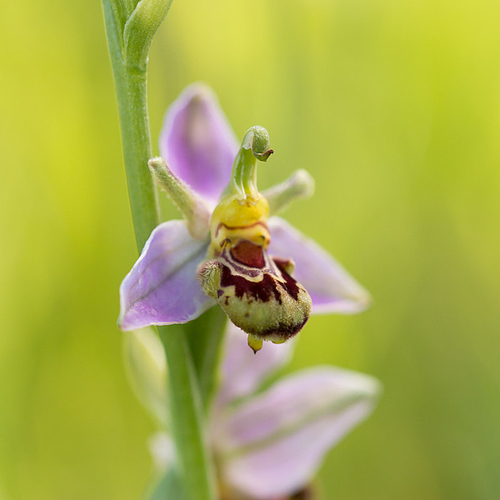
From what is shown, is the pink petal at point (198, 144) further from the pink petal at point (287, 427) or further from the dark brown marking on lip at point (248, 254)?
the pink petal at point (287, 427)

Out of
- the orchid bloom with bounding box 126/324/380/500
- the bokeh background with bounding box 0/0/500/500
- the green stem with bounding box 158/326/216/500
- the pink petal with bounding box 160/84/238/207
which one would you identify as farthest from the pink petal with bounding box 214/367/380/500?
the bokeh background with bounding box 0/0/500/500

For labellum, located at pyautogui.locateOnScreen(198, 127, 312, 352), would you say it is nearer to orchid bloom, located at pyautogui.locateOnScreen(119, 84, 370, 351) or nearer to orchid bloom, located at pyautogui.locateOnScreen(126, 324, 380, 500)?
orchid bloom, located at pyautogui.locateOnScreen(119, 84, 370, 351)

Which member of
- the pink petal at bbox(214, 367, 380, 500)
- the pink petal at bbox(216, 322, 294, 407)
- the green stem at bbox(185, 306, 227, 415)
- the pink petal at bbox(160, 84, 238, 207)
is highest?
the pink petal at bbox(160, 84, 238, 207)

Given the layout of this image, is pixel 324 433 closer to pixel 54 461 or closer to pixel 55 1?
pixel 54 461

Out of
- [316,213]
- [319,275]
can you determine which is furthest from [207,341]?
[316,213]

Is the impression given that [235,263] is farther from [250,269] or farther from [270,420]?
[270,420]
